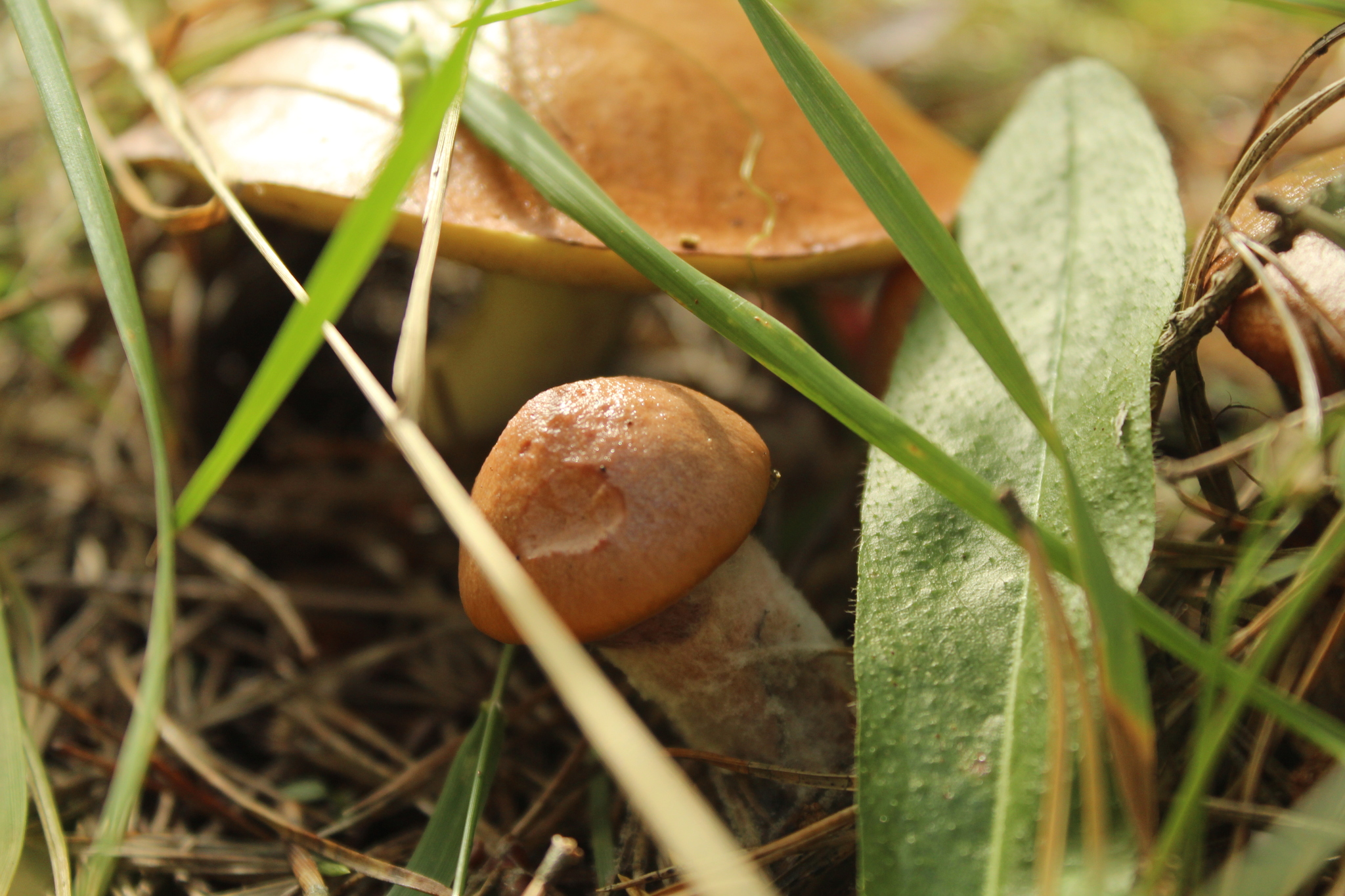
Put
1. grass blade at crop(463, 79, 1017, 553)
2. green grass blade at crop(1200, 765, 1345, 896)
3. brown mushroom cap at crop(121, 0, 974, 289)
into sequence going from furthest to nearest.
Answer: brown mushroom cap at crop(121, 0, 974, 289) → grass blade at crop(463, 79, 1017, 553) → green grass blade at crop(1200, 765, 1345, 896)

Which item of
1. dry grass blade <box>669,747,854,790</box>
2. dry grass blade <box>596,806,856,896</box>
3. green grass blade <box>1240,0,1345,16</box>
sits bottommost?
dry grass blade <box>596,806,856,896</box>

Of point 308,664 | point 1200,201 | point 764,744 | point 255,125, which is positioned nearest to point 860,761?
point 764,744

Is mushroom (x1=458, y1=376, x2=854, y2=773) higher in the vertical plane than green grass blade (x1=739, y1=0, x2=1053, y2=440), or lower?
lower

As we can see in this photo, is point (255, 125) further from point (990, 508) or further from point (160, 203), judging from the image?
point (990, 508)

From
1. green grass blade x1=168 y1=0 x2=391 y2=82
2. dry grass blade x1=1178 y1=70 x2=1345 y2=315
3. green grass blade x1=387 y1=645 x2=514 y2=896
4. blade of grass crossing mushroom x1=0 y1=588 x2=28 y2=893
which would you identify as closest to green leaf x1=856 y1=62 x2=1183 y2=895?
dry grass blade x1=1178 y1=70 x2=1345 y2=315

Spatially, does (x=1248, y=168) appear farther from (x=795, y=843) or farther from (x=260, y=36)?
(x=260, y=36)

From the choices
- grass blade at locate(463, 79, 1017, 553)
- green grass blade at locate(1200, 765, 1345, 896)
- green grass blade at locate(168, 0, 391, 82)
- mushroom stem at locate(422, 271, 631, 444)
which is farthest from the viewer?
mushroom stem at locate(422, 271, 631, 444)

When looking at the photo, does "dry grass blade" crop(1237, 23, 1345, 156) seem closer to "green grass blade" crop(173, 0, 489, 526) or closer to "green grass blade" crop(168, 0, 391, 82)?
"green grass blade" crop(173, 0, 489, 526)

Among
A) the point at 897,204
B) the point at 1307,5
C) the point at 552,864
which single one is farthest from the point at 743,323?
the point at 1307,5
